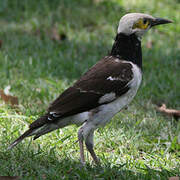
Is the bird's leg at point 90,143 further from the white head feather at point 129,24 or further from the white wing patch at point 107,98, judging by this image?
the white head feather at point 129,24

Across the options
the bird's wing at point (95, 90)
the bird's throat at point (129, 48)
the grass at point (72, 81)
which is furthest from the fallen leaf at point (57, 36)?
the bird's wing at point (95, 90)

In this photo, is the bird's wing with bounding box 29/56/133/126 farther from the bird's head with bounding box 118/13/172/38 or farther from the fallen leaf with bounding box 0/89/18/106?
the fallen leaf with bounding box 0/89/18/106

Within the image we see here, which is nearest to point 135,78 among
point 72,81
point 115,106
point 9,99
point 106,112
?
point 115,106

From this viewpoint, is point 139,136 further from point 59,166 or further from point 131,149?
point 59,166

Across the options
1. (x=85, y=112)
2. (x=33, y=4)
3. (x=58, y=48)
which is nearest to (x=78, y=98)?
(x=85, y=112)

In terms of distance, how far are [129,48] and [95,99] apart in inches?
27.5

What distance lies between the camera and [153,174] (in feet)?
13.3

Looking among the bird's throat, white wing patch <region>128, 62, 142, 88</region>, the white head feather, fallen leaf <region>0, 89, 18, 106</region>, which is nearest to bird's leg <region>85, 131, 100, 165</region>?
white wing patch <region>128, 62, 142, 88</region>

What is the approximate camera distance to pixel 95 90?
4.41 m

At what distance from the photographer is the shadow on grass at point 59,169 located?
395 cm

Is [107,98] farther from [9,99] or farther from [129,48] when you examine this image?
[9,99]

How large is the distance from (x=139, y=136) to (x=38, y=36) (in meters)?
3.87

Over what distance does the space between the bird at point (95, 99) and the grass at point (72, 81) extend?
0.82ft

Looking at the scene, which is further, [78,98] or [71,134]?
[71,134]
